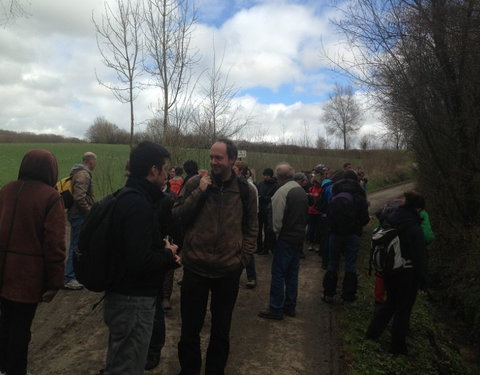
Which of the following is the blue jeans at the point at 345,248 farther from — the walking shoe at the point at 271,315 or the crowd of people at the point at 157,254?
the walking shoe at the point at 271,315

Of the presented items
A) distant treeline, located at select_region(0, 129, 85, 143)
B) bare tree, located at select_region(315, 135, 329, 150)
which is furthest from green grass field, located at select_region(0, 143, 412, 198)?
distant treeline, located at select_region(0, 129, 85, 143)

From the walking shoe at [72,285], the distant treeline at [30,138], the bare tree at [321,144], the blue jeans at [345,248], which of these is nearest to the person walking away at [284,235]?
the blue jeans at [345,248]

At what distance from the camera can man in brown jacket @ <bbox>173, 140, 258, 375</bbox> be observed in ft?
10.9

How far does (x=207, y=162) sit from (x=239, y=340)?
10434 millimetres

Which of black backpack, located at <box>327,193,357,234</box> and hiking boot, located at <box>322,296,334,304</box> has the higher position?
black backpack, located at <box>327,193,357,234</box>

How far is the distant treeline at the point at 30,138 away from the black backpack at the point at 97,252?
59040 mm

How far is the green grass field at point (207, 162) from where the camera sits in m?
14.3

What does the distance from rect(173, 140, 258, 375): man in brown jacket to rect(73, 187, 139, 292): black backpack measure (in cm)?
Result: 100

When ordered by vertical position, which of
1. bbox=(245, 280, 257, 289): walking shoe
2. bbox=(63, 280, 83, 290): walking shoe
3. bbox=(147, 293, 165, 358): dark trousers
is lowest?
bbox=(245, 280, 257, 289): walking shoe

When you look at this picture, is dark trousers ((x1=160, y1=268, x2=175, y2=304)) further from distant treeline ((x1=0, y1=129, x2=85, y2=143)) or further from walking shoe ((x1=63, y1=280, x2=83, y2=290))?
distant treeline ((x1=0, y1=129, x2=85, y2=143))

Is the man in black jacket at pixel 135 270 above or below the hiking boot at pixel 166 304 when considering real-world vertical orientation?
above

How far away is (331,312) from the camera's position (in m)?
5.84

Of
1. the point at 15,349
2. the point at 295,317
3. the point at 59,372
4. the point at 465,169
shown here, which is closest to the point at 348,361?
the point at 295,317

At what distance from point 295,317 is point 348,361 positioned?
1332mm
